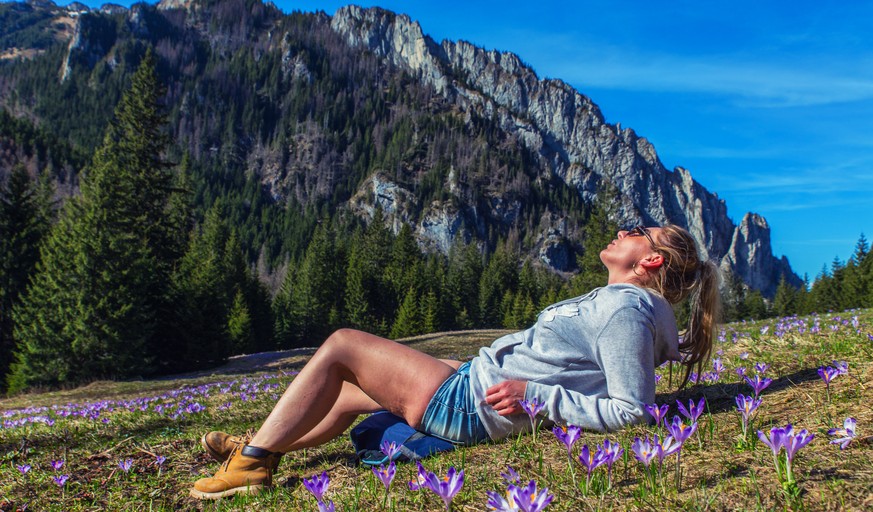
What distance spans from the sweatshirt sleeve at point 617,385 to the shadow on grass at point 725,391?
105 cm

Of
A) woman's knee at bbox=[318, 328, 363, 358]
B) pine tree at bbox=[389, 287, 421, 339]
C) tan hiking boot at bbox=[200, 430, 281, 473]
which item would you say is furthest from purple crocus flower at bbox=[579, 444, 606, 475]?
pine tree at bbox=[389, 287, 421, 339]

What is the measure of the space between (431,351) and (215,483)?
2258 centimetres

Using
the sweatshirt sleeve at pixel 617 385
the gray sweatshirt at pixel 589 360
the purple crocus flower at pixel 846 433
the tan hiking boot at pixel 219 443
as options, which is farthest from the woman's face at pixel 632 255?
the tan hiking boot at pixel 219 443

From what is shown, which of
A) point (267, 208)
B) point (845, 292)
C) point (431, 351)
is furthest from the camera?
point (267, 208)

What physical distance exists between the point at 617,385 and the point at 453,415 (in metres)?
1.09

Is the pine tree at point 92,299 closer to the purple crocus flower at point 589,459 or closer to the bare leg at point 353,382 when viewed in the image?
the bare leg at point 353,382

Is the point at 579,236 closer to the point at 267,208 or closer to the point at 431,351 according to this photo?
the point at 267,208

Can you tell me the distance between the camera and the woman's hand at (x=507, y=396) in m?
3.52

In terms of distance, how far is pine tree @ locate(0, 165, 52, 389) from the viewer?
31938mm

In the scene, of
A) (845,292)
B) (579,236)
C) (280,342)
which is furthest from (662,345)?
(579,236)

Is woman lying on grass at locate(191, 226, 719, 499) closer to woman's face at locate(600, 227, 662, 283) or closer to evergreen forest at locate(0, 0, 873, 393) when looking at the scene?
woman's face at locate(600, 227, 662, 283)

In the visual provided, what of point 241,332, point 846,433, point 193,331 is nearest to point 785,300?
point 241,332

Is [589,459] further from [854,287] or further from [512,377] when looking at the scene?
[854,287]

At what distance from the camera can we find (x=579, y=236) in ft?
653
